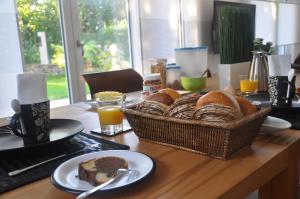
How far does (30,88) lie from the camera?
0.80 m

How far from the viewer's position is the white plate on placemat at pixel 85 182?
57 cm

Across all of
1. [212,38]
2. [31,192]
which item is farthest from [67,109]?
[212,38]

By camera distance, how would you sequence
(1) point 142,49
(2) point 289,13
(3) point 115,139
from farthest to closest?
(2) point 289,13, (1) point 142,49, (3) point 115,139

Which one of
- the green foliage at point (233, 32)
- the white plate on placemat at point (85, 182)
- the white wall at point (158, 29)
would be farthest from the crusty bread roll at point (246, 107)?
the white wall at point (158, 29)

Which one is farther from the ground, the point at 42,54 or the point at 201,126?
the point at 42,54

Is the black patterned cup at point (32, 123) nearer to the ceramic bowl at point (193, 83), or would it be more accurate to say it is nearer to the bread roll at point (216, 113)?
the bread roll at point (216, 113)

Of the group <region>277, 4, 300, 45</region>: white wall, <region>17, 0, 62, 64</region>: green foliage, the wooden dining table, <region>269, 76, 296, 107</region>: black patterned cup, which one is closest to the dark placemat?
the wooden dining table

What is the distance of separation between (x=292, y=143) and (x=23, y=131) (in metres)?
0.69

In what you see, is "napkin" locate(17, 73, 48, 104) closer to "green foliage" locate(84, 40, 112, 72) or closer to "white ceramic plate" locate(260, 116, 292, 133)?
"white ceramic plate" locate(260, 116, 292, 133)

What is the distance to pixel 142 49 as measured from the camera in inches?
132

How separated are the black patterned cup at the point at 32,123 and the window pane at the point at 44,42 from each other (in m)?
1.69

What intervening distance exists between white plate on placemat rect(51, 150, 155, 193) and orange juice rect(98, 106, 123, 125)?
24 cm

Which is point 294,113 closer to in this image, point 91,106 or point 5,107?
point 91,106

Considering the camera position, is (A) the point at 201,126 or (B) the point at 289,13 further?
(B) the point at 289,13
